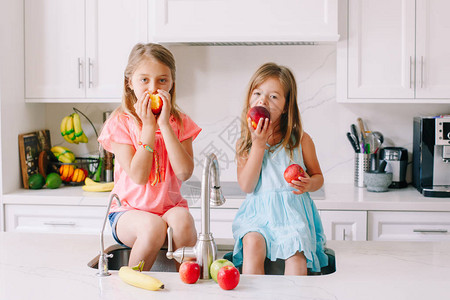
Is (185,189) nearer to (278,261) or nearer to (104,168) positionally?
(104,168)

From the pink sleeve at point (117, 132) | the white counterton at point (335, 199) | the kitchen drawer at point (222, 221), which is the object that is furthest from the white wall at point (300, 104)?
the pink sleeve at point (117, 132)

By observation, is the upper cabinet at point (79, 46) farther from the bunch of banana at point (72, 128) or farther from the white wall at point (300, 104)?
the white wall at point (300, 104)

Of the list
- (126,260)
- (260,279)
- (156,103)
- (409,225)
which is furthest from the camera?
(409,225)

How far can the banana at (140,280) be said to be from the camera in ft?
4.70

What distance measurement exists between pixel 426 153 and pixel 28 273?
7.35 ft

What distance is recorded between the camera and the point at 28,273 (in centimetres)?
157

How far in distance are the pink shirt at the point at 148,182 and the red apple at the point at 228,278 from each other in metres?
0.57

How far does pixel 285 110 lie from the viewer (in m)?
2.10

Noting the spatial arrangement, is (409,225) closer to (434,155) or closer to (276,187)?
(434,155)

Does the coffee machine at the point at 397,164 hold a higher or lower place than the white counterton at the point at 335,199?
higher

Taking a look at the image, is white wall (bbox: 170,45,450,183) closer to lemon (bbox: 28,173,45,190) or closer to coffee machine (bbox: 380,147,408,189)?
coffee machine (bbox: 380,147,408,189)

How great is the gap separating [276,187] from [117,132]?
23.7 inches

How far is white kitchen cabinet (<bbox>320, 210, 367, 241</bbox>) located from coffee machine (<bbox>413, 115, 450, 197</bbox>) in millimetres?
408

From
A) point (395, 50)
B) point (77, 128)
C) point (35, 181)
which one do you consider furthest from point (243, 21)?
point (35, 181)
